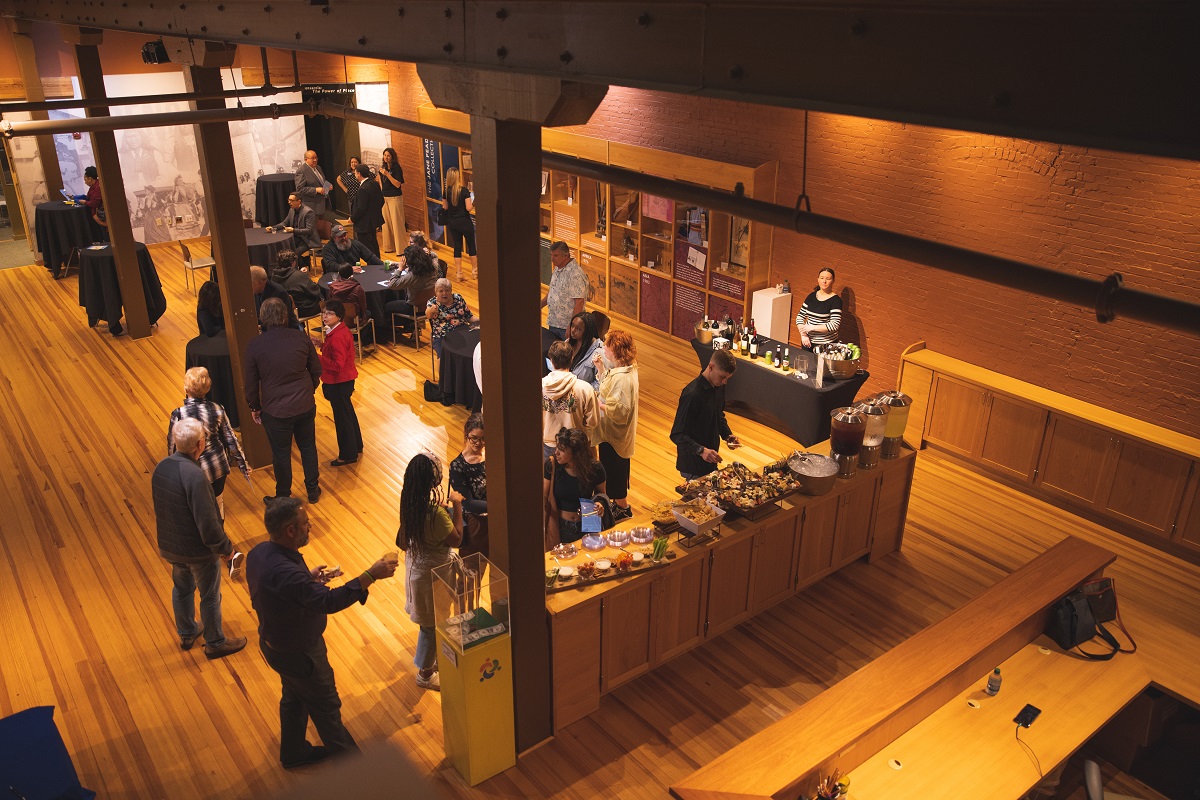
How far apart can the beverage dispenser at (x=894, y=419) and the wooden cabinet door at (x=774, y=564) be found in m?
1.07

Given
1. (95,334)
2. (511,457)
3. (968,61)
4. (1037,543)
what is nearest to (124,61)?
(95,334)

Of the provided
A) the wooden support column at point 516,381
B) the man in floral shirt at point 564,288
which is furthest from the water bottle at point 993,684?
the man in floral shirt at point 564,288

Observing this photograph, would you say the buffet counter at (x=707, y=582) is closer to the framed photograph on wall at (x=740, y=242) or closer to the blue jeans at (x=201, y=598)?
the blue jeans at (x=201, y=598)

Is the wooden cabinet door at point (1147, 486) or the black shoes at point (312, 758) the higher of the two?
the wooden cabinet door at point (1147, 486)

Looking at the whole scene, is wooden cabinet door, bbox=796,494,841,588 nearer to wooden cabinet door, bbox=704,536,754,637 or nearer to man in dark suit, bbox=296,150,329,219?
A: wooden cabinet door, bbox=704,536,754,637

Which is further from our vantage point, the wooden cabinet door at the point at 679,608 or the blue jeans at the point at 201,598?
the blue jeans at the point at 201,598

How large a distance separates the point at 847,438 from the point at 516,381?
9.93 ft

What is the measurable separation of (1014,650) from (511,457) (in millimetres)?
3316

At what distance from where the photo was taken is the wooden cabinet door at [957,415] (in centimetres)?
855

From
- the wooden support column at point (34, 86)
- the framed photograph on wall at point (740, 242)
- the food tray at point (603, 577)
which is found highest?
the wooden support column at point (34, 86)

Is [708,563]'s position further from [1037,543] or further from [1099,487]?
[1099,487]

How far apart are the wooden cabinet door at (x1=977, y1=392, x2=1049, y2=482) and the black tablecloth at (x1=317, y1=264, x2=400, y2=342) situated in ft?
22.1

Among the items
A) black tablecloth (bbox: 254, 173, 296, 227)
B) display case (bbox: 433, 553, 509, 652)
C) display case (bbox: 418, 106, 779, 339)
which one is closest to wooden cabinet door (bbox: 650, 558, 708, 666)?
display case (bbox: 433, 553, 509, 652)

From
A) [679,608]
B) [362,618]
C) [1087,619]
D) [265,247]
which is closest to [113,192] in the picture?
[265,247]
